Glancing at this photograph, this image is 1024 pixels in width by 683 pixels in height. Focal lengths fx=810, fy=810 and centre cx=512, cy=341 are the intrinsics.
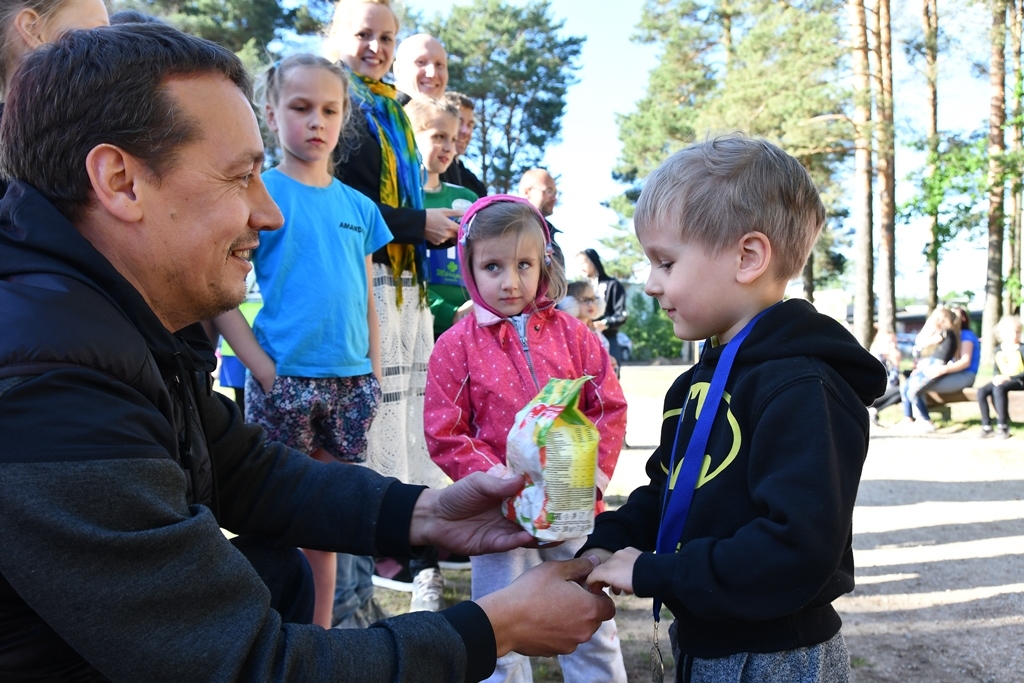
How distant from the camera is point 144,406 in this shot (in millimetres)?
1481

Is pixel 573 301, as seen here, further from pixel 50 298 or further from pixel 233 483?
pixel 50 298

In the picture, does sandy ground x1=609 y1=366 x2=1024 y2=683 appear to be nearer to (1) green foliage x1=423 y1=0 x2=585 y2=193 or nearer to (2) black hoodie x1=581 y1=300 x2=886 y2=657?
(2) black hoodie x1=581 y1=300 x2=886 y2=657

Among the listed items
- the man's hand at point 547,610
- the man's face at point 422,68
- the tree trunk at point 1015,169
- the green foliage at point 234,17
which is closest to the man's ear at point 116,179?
the man's hand at point 547,610

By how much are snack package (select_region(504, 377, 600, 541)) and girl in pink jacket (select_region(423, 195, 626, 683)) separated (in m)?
0.84

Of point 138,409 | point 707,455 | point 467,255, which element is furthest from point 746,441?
point 467,255

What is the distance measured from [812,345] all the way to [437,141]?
117 inches

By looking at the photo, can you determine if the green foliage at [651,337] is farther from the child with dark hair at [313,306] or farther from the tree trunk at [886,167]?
the child with dark hair at [313,306]

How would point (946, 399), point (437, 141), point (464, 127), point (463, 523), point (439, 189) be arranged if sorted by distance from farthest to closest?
point (946, 399) → point (464, 127) → point (439, 189) → point (437, 141) → point (463, 523)

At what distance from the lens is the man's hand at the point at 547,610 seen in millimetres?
1729

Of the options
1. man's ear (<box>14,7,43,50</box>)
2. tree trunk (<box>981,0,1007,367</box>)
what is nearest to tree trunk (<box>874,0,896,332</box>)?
tree trunk (<box>981,0,1007,367</box>)

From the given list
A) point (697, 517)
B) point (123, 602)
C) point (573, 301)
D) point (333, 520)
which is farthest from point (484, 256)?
point (573, 301)

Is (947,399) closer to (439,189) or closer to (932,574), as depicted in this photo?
(932,574)

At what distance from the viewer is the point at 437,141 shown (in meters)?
4.27

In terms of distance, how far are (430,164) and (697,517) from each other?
3010 mm
